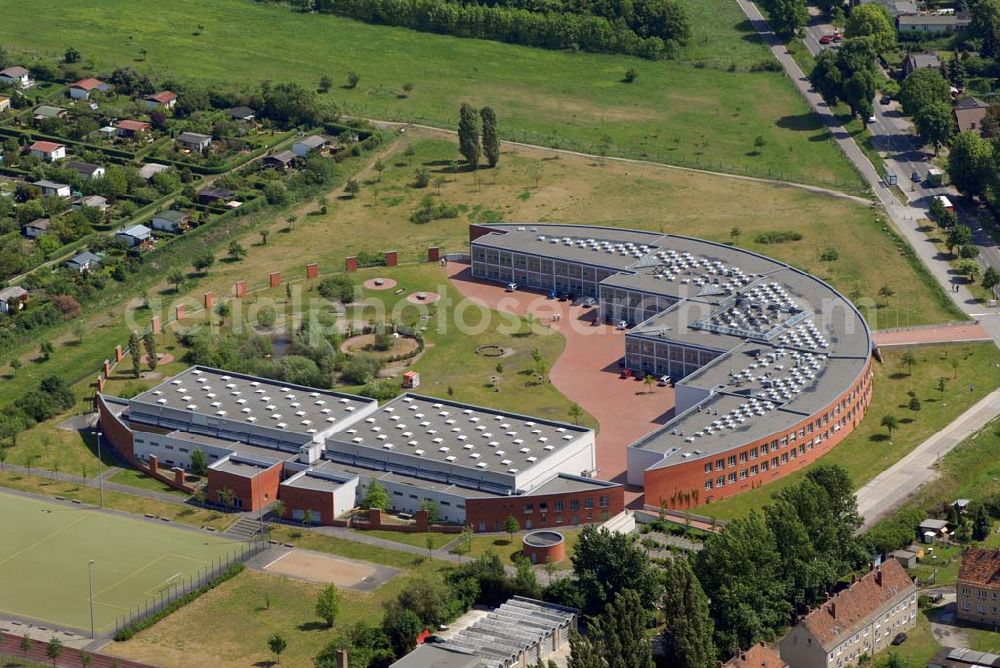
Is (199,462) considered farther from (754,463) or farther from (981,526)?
(981,526)

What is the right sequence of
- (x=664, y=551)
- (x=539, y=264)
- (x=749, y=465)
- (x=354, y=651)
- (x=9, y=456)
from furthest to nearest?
(x=539, y=264) → (x=9, y=456) → (x=749, y=465) → (x=664, y=551) → (x=354, y=651)

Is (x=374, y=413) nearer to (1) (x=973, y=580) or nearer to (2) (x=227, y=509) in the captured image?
(2) (x=227, y=509)

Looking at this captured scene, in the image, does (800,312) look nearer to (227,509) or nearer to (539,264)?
(539,264)

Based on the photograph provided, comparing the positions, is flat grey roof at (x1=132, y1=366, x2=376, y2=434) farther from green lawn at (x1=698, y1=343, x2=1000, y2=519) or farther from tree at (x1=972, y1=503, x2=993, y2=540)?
tree at (x1=972, y1=503, x2=993, y2=540)

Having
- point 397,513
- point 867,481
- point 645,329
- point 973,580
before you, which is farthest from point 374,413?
point 973,580

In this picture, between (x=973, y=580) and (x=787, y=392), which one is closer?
(x=973, y=580)

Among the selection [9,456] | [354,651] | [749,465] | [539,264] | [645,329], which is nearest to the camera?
[354,651]

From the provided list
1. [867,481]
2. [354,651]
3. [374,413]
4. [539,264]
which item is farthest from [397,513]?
[539,264]

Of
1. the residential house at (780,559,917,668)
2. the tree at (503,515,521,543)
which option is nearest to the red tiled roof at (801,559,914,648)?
the residential house at (780,559,917,668)
